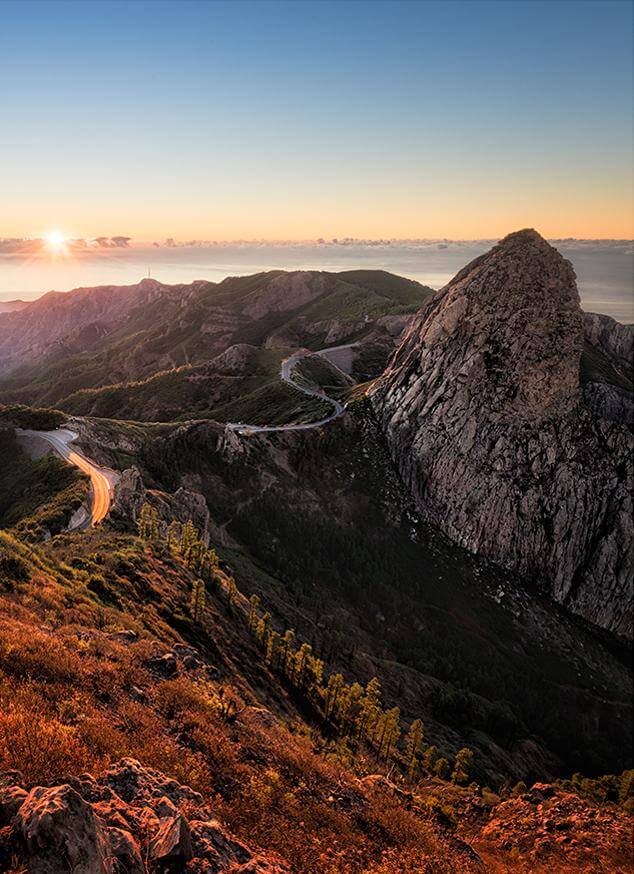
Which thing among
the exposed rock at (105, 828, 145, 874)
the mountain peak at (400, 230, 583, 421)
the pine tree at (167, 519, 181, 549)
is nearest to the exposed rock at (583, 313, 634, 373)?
the mountain peak at (400, 230, 583, 421)

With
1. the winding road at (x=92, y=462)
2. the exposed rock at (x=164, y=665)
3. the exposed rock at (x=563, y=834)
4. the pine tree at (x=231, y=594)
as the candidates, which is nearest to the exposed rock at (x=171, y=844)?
the exposed rock at (x=164, y=665)

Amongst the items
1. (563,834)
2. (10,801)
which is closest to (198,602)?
(563,834)

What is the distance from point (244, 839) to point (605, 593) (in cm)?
10457

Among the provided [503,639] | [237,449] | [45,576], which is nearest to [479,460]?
[503,639]

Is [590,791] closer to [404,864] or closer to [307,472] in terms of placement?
[404,864]

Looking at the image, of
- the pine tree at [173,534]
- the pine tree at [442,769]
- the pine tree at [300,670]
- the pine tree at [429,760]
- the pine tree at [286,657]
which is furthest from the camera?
the pine tree at [173,534]

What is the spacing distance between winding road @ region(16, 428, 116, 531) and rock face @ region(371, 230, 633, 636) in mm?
64796

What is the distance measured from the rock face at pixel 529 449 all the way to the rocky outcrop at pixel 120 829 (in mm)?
89559

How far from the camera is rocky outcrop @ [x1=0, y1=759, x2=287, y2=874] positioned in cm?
749

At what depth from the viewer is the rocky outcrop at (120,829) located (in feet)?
24.6

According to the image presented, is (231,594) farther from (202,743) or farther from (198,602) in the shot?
(202,743)

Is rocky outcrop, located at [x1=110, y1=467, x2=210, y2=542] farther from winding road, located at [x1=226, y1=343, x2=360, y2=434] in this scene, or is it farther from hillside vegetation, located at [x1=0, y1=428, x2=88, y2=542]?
winding road, located at [x1=226, y1=343, x2=360, y2=434]

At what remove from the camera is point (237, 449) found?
91.5m

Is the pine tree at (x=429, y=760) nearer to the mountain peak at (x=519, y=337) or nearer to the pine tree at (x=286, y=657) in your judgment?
the pine tree at (x=286, y=657)
